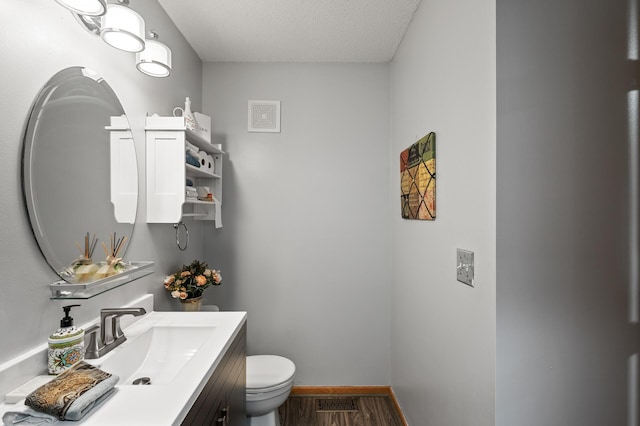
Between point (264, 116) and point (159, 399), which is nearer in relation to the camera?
point (159, 399)

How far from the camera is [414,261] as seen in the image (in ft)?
6.21

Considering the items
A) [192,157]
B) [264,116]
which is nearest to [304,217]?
[264,116]

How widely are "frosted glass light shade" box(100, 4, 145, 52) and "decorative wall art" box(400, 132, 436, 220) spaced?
132cm

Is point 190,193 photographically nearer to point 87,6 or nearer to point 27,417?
point 87,6

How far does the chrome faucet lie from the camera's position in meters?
1.11

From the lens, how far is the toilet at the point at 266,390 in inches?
70.0

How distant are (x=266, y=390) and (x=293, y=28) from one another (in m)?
2.19

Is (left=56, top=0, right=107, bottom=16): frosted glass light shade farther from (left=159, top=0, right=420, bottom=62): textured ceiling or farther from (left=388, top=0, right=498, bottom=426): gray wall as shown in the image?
(left=388, top=0, right=498, bottom=426): gray wall

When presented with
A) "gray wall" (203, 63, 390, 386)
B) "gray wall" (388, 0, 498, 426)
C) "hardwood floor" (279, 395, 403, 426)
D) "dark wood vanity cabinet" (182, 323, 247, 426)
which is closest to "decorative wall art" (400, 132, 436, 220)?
"gray wall" (388, 0, 498, 426)

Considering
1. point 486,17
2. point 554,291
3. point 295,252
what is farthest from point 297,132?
point 554,291

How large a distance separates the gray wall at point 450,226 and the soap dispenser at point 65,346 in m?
1.35

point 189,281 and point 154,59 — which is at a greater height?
point 154,59

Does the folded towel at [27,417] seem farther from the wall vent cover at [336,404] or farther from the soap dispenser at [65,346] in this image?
the wall vent cover at [336,404]

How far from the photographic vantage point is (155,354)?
4.46ft
